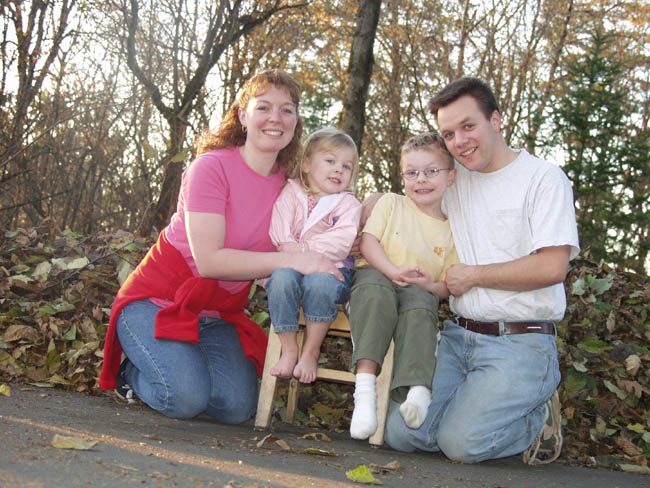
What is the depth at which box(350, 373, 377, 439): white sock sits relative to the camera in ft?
9.36

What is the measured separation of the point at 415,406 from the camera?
2848mm

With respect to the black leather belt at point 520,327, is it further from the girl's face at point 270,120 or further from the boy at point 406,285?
the girl's face at point 270,120

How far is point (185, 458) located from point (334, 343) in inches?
87.6

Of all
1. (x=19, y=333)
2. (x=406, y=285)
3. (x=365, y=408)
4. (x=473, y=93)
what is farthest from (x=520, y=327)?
(x=19, y=333)

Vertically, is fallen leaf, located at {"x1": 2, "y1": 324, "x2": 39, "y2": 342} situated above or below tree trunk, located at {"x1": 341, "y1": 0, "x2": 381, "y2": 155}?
below

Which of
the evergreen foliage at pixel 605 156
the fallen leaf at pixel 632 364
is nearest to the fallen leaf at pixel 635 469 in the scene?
the fallen leaf at pixel 632 364

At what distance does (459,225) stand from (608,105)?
27.2 ft

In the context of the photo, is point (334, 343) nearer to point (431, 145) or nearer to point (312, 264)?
point (312, 264)

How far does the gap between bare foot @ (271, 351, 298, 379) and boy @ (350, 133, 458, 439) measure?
12.5 inches

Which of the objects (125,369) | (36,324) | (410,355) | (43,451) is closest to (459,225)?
(410,355)

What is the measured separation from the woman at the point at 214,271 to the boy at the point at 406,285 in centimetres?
28

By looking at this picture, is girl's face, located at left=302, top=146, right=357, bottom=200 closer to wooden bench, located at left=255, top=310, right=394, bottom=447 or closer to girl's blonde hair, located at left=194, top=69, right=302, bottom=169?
girl's blonde hair, located at left=194, top=69, right=302, bottom=169

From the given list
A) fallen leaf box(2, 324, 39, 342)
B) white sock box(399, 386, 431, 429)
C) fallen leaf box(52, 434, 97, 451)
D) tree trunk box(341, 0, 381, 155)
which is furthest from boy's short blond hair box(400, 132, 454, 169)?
tree trunk box(341, 0, 381, 155)

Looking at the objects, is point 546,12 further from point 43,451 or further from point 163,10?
point 43,451
